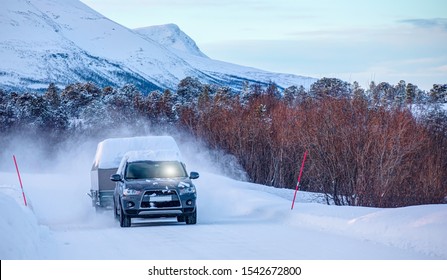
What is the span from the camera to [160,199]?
669 inches

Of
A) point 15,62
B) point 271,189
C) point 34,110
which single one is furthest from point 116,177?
point 15,62

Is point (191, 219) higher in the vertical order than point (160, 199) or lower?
lower

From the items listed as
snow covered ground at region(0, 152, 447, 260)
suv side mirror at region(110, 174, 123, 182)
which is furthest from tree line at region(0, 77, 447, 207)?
suv side mirror at region(110, 174, 123, 182)

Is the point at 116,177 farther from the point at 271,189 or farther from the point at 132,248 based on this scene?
the point at 271,189

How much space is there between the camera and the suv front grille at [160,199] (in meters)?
17.0

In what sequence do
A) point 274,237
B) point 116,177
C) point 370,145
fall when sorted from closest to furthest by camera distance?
point 274,237
point 116,177
point 370,145

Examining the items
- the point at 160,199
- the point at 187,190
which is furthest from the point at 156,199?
the point at 187,190

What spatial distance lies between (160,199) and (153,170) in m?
1.62

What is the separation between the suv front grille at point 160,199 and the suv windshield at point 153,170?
3.87ft

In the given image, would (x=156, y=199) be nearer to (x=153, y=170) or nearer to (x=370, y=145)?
(x=153, y=170)

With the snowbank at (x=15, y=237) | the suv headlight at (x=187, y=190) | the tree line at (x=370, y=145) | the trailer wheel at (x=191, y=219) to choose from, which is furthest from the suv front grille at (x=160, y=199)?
the tree line at (x=370, y=145)

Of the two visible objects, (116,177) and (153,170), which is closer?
(116,177)

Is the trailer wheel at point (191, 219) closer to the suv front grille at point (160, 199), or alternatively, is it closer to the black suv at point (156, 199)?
the black suv at point (156, 199)
